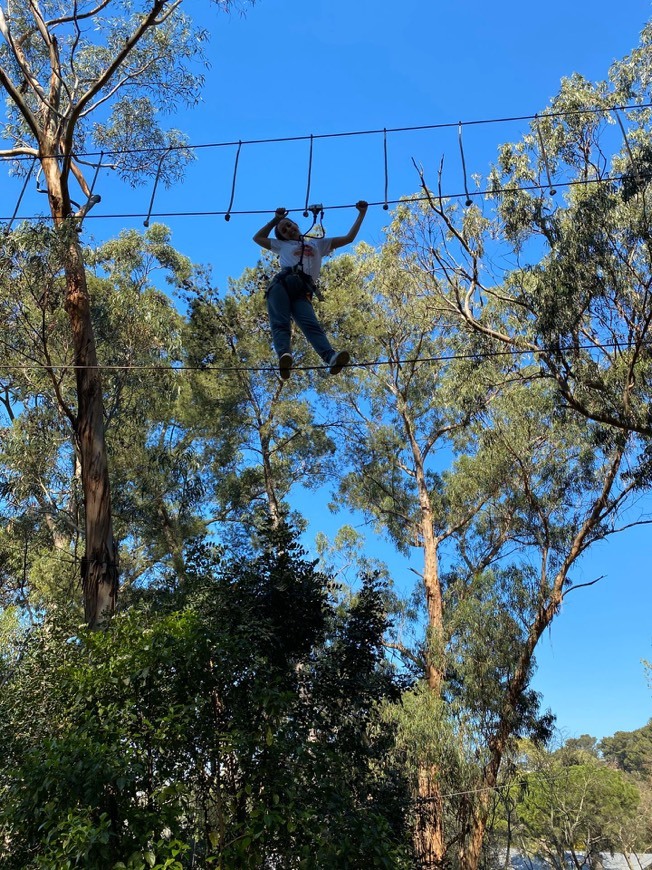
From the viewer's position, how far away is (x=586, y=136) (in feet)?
27.5

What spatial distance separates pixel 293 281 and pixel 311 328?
1.05 ft

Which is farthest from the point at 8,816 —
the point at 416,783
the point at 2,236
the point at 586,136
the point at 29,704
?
the point at 586,136

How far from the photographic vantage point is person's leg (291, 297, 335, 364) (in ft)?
14.1

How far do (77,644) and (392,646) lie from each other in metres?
7.99

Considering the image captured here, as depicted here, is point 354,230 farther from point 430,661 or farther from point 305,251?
point 430,661

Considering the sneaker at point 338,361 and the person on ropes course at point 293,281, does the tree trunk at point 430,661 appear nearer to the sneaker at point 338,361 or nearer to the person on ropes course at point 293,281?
the sneaker at point 338,361

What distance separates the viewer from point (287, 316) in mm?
4496

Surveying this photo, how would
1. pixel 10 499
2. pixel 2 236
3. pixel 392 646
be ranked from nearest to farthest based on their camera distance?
pixel 2 236 < pixel 10 499 < pixel 392 646

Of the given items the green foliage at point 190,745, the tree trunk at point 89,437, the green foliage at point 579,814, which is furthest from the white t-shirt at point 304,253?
the green foliage at point 579,814

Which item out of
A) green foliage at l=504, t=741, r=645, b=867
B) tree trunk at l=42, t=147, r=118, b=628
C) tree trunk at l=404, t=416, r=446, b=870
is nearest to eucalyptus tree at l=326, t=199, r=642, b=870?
tree trunk at l=404, t=416, r=446, b=870

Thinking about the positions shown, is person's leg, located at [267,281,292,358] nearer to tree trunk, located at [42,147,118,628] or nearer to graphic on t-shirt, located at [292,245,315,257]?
graphic on t-shirt, located at [292,245,315,257]

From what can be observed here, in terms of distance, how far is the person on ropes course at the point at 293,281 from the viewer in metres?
4.38

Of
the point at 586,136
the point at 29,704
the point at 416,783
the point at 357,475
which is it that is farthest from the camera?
the point at 357,475

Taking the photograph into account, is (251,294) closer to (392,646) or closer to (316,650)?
(392,646)
